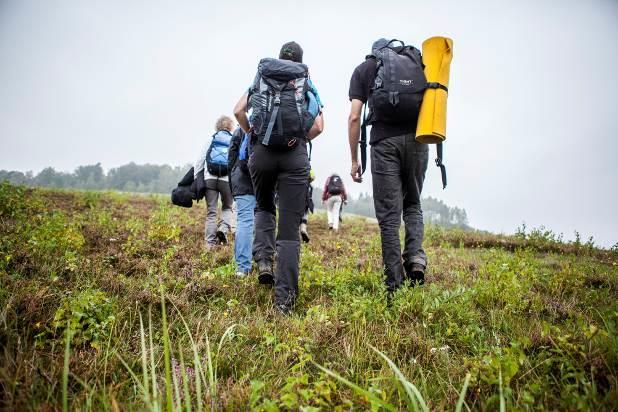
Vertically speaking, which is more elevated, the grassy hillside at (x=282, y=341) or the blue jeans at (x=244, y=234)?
the blue jeans at (x=244, y=234)

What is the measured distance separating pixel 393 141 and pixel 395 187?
1.64ft

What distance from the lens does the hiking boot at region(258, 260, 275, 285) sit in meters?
3.61

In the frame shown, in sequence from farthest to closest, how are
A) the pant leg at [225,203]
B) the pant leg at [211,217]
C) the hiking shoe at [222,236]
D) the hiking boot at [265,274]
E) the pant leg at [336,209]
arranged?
the pant leg at [336,209]
the hiking shoe at [222,236]
the pant leg at [225,203]
the pant leg at [211,217]
the hiking boot at [265,274]

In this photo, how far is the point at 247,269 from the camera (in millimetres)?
4223

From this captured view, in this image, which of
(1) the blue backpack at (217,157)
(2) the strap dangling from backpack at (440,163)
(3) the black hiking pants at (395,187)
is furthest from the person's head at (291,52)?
(1) the blue backpack at (217,157)

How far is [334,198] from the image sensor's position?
11.5 meters

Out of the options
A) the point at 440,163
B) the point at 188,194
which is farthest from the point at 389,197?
the point at 188,194

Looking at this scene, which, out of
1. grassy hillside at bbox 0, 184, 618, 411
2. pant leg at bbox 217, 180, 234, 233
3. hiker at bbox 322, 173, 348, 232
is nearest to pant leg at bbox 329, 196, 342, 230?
hiker at bbox 322, 173, 348, 232

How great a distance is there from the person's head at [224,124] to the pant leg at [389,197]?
4003 mm

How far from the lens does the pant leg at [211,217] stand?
5992 mm

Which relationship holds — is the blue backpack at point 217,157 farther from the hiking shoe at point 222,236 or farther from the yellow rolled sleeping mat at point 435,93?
the yellow rolled sleeping mat at point 435,93

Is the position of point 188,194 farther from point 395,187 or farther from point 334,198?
point 334,198

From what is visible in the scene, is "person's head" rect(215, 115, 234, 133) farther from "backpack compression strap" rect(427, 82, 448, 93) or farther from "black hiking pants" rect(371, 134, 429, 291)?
"backpack compression strap" rect(427, 82, 448, 93)

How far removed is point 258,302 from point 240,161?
206cm
